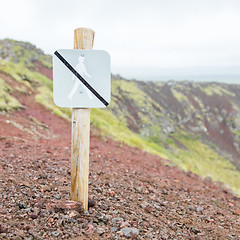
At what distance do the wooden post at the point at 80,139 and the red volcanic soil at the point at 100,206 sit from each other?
0.26m

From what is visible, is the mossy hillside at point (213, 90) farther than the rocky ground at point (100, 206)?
Yes

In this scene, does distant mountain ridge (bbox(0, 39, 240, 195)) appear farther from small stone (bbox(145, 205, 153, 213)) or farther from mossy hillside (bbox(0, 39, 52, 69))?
small stone (bbox(145, 205, 153, 213))

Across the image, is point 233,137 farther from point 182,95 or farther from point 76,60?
point 76,60

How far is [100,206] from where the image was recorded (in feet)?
11.6

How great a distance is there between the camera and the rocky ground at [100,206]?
2781 mm

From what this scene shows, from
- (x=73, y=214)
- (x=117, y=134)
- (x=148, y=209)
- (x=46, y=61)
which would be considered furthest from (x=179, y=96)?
(x=73, y=214)

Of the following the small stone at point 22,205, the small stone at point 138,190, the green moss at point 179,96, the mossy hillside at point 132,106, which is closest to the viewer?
the small stone at point 22,205

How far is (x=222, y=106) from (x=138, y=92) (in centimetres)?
1796

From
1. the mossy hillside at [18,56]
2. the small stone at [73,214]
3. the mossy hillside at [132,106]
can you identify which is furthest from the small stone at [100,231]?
the mossy hillside at [18,56]

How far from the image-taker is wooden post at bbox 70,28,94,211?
278cm

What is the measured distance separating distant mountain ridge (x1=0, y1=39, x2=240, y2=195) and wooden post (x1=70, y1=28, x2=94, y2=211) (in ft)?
43.1

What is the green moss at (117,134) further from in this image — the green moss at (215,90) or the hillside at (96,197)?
the green moss at (215,90)

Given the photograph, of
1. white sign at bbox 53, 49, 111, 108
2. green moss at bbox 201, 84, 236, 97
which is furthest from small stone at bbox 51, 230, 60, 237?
green moss at bbox 201, 84, 236, 97

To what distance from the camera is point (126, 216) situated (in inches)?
134
